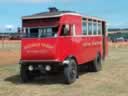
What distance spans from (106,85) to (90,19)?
553cm

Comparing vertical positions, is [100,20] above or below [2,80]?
above

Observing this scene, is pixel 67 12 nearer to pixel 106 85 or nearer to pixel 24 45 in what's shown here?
pixel 24 45

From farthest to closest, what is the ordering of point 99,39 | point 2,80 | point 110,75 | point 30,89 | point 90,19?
point 99,39
point 90,19
point 110,75
point 2,80
point 30,89

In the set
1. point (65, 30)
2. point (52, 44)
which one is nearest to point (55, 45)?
point (52, 44)

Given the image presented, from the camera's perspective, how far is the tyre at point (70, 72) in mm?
17500

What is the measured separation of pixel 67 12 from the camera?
60.4 ft

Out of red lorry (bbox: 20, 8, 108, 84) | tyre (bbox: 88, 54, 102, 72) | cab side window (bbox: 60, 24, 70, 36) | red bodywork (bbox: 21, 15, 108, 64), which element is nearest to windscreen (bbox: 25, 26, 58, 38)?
red lorry (bbox: 20, 8, 108, 84)

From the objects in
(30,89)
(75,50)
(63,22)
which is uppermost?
(63,22)

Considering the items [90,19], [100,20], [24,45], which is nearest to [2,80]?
[24,45]

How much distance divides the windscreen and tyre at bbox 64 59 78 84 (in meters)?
1.38

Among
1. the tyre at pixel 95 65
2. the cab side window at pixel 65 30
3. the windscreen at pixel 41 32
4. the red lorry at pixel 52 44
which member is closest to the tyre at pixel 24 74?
the red lorry at pixel 52 44

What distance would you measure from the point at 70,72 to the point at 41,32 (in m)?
1.99

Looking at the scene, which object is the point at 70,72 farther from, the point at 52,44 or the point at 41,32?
the point at 41,32

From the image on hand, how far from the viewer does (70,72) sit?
1773 cm
